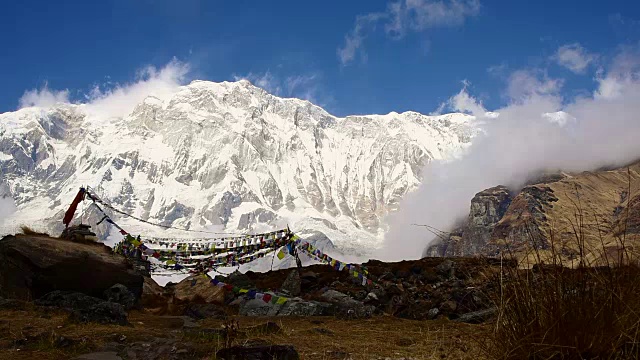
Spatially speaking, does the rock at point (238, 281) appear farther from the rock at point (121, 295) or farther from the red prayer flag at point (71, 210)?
the red prayer flag at point (71, 210)

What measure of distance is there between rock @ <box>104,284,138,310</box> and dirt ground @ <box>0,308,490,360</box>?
11.5 ft

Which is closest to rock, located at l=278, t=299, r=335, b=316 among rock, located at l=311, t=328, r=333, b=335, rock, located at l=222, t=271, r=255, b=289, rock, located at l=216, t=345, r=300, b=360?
rock, located at l=311, t=328, r=333, b=335

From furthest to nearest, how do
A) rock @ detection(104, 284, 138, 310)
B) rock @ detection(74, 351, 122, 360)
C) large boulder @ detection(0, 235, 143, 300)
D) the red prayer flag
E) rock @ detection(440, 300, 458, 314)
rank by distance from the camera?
the red prayer flag
rock @ detection(104, 284, 138, 310)
large boulder @ detection(0, 235, 143, 300)
rock @ detection(440, 300, 458, 314)
rock @ detection(74, 351, 122, 360)

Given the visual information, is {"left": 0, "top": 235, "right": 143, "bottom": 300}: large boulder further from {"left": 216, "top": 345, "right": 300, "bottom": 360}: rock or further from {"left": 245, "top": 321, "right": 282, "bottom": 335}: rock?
{"left": 216, "top": 345, "right": 300, "bottom": 360}: rock

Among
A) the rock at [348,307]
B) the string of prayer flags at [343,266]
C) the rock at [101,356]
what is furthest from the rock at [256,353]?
the string of prayer flags at [343,266]

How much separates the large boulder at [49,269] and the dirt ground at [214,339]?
9.52 ft

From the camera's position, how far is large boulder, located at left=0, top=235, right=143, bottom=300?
39.2ft

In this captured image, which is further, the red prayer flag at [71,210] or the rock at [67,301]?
the red prayer flag at [71,210]

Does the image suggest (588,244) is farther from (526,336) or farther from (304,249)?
(304,249)

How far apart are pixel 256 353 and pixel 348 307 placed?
7.61 m

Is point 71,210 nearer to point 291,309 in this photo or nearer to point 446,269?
point 291,309

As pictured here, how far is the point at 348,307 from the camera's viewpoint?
Result: 12273 millimetres

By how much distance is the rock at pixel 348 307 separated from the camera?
11.6 m

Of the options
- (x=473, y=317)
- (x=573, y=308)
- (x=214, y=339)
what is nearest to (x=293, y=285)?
(x=473, y=317)
